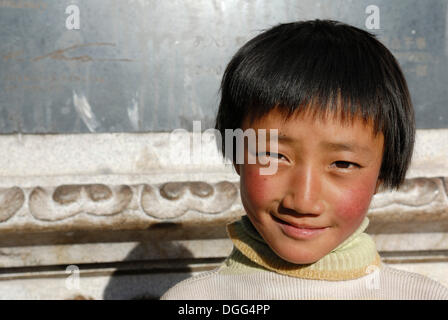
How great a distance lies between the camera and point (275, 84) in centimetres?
82

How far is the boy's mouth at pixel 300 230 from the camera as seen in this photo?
83cm

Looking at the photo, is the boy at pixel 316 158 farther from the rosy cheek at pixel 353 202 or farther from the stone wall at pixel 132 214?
the stone wall at pixel 132 214

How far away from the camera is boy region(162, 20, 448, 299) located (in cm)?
79

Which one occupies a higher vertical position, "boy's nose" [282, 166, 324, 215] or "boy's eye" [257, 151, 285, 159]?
"boy's eye" [257, 151, 285, 159]

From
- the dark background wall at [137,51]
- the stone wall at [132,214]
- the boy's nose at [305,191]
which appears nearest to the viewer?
the boy's nose at [305,191]

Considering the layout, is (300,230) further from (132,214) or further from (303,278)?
(132,214)

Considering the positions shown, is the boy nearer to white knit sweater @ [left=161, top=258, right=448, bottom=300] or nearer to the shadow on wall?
white knit sweater @ [left=161, top=258, right=448, bottom=300]

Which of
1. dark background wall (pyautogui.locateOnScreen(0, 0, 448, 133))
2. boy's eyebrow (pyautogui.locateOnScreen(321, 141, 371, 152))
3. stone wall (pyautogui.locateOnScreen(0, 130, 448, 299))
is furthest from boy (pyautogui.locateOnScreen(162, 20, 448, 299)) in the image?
dark background wall (pyautogui.locateOnScreen(0, 0, 448, 133))

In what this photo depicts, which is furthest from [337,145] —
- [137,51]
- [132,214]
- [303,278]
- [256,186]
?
[137,51]

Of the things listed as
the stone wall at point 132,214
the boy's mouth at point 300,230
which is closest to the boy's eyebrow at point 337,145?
the boy's mouth at point 300,230

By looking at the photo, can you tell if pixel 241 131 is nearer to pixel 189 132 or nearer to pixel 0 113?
pixel 189 132

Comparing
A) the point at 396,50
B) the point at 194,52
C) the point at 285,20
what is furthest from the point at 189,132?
the point at 396,50

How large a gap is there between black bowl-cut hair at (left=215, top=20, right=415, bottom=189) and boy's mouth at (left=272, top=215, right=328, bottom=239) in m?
0.18

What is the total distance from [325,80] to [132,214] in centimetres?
71
